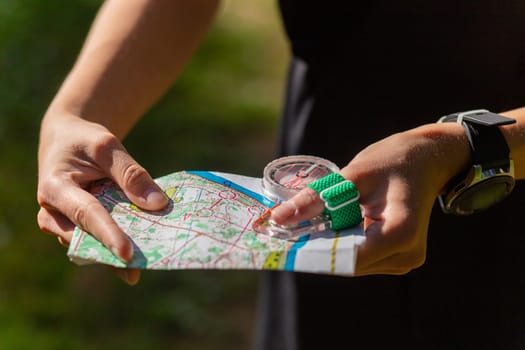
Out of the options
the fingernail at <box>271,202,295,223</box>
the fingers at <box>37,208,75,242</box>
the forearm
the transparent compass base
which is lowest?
the fingers at <box>37,208,75,242</box>

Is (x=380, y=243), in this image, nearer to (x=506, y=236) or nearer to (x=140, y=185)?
(x=140, y=185)

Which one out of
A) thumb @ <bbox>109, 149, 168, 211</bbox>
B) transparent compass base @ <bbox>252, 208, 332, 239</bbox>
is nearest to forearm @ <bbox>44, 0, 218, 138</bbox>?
thumb @ <bbox>109, 149, 168, 211</bbox>

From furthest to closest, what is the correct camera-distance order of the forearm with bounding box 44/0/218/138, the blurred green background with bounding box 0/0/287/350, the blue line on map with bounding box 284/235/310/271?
the blurred green background with bounding box 0/0/287/350, the forearm with bounding box 44/0/218/138, the blue line on map with bounding box 284/235/310/271

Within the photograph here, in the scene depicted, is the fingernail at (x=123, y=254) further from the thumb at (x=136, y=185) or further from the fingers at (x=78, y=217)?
the thumb at (x=136, y=185)

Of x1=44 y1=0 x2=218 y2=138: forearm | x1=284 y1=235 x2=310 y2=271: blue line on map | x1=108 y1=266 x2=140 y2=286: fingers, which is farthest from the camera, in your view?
x1=44 y1=0 x2=218 y2=138: forearm

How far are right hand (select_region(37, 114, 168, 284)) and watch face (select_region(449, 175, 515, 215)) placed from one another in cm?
55

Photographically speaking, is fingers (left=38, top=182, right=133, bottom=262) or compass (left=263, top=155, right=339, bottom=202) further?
compass (left=263, top=155, right=339, bottom=202)

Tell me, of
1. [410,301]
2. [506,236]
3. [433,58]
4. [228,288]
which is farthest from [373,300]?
[228,288]

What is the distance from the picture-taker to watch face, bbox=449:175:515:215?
1215 mm

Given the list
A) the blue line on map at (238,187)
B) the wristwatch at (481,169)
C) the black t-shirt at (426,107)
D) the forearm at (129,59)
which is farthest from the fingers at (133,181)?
the black t-shirt at (426,107)

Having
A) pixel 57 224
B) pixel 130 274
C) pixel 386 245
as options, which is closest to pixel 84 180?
pixel 57 224

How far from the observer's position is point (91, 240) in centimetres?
113

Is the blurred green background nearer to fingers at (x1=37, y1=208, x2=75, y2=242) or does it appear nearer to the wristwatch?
fingers at (x1=37, y1=208, x2=75, y2=242)

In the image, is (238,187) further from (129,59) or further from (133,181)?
(129,59)
